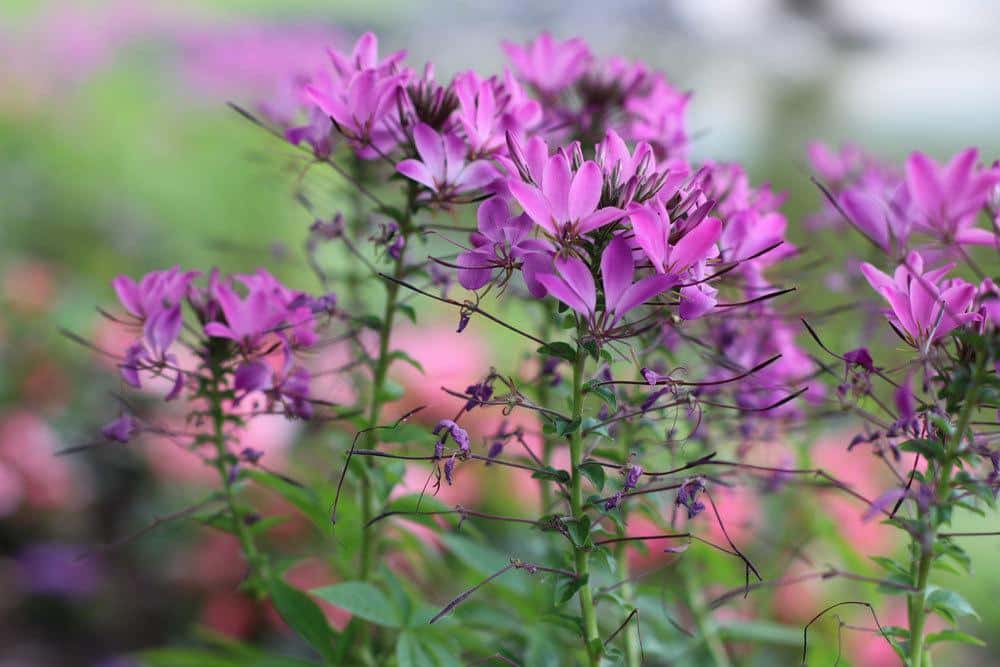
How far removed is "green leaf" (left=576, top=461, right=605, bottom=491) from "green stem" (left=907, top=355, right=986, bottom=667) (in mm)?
170

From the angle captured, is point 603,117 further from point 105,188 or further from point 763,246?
point 105,188

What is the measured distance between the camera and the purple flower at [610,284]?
474 mm

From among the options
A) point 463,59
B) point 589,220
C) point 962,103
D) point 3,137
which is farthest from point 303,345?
point 962,103

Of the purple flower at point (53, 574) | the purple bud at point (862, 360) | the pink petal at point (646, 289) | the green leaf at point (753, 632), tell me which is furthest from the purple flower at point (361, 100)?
the purple flower at point (53, 574)

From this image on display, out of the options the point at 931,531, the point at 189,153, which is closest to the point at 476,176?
the point at 931,531

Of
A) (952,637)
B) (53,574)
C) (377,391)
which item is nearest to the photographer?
(952,637)

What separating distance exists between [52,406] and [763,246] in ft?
5.61

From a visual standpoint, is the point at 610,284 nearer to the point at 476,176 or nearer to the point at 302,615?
the point at 476,176

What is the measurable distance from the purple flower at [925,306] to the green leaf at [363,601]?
40 centimetres

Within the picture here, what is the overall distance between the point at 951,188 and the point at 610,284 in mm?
184

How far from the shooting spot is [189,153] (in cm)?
285

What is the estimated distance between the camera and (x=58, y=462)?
5.71 feet

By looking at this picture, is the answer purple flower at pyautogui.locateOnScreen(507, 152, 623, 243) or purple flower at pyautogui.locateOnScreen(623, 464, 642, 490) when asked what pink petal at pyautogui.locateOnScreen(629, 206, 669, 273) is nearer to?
purple flower at pyautogui.locateOnScreen(507, 152, 623, 243)

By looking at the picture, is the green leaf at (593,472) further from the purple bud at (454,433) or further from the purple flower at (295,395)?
the purple flower at (295,395)
